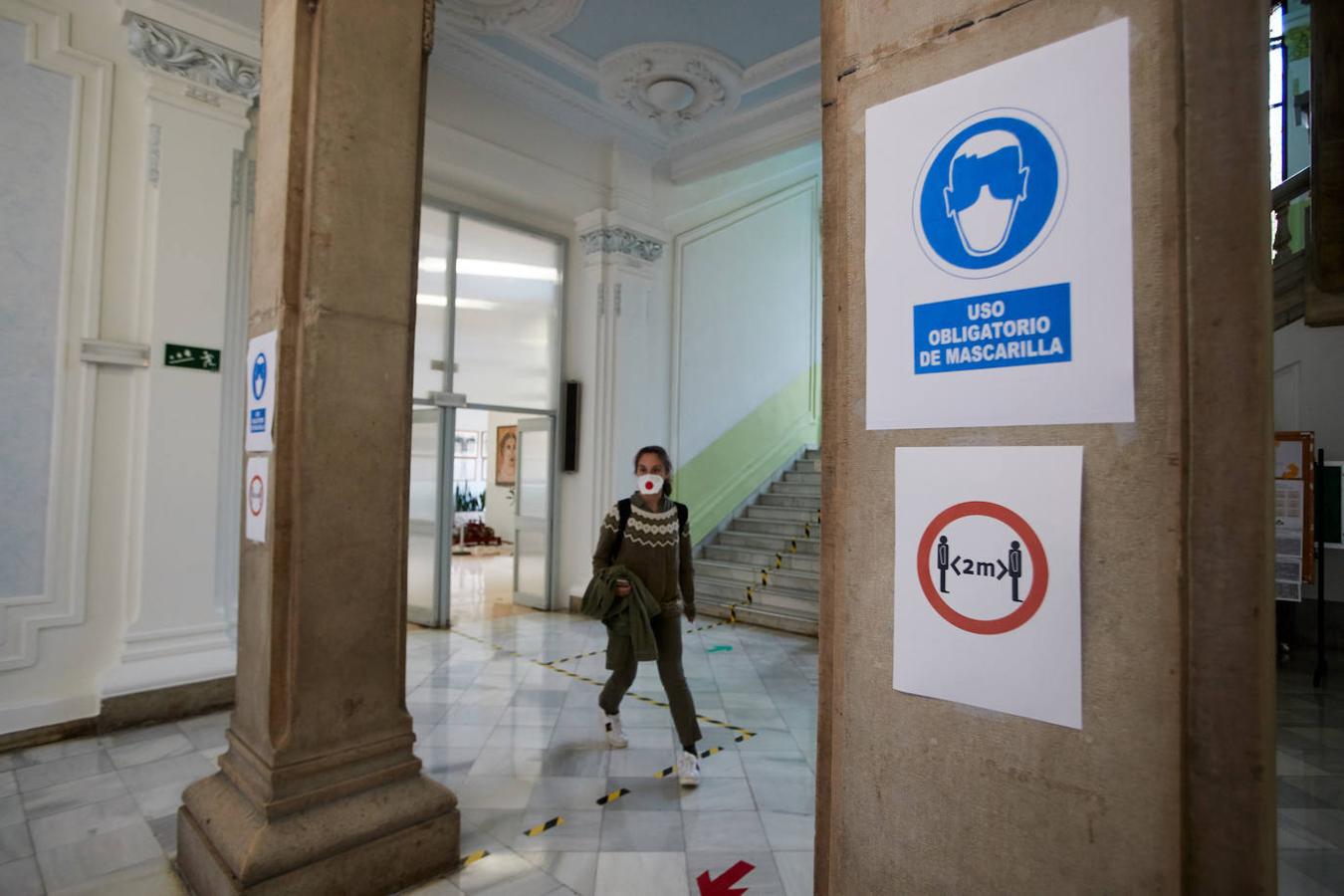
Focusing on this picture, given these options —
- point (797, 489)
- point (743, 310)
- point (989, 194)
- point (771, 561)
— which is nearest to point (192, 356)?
point (989, 194)

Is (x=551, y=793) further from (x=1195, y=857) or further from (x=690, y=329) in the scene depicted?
(x=690, y=329)

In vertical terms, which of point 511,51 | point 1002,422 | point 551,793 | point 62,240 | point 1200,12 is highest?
point 511,51

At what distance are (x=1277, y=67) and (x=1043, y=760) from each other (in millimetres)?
15034

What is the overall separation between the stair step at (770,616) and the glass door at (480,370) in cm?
195

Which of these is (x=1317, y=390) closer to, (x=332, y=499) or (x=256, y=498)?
(x=332, y=499)

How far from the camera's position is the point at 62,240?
430cm

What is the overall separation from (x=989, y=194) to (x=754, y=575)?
758cm

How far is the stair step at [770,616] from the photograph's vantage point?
24.1 feet

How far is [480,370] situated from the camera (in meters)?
7.61

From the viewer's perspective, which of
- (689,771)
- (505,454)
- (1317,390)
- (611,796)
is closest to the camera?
(611,796)

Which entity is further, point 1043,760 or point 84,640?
point 84,640

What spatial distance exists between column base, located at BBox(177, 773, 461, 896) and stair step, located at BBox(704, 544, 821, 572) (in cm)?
574

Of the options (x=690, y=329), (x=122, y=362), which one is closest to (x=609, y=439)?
(x=690, y=329)

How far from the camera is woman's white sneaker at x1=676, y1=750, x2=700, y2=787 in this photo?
357 cm
